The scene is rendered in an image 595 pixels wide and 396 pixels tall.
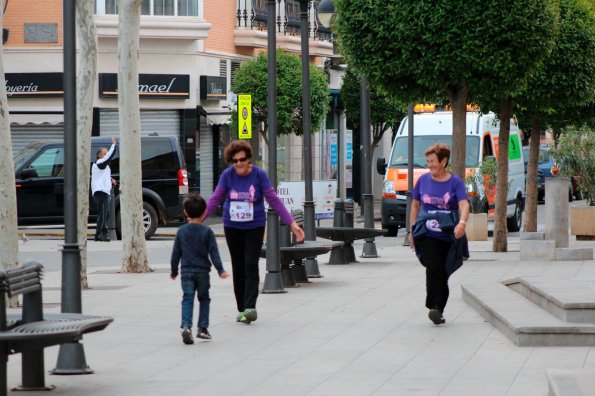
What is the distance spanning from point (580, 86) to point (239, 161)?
11366mm

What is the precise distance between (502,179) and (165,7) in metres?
16.2

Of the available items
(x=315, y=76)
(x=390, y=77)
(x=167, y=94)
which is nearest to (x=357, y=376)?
(x=390, y=77)

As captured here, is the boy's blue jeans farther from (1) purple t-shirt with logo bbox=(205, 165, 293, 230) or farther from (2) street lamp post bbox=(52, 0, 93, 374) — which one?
(2) street lamp post bbox=(52, 0, 93, 374)

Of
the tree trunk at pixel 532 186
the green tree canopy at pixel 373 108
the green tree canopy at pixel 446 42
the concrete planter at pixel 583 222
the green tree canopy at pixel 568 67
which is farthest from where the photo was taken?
the green tree canopy at pixel 373 108

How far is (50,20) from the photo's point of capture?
36344mm

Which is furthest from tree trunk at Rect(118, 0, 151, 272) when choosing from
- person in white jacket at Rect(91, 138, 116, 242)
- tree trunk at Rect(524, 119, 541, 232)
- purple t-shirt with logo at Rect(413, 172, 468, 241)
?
tree trunk at Rect(524, 119, 541, 232)

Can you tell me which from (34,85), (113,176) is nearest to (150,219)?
(113,176)

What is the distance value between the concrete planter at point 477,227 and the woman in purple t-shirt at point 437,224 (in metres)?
14.9

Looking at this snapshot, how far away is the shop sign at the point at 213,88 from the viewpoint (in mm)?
37812

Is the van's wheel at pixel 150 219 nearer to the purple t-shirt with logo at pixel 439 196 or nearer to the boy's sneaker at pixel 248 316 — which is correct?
the boy's sneaker at pixel 248 316

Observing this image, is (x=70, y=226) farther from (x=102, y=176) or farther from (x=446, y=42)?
(x=102, y=176)

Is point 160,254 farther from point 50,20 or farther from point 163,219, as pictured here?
point 50,20

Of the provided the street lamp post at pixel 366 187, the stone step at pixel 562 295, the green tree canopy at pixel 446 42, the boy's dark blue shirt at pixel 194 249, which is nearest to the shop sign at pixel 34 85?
the street lamp post at pixel 366 187

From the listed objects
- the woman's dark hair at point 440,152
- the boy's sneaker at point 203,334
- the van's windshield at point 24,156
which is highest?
the van's windshield at point 24,156
